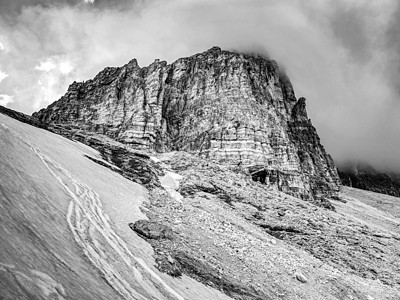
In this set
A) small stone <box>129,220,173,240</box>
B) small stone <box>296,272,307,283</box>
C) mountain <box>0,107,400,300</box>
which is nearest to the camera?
mountain <box>0,107,400,300</box>

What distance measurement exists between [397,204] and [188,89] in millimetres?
125151

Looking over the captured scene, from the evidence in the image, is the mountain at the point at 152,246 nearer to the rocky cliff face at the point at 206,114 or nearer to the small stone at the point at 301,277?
the small stone at the point at 301,277

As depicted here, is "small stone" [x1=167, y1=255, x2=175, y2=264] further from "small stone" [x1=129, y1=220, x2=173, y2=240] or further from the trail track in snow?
"small stone" [x1=129, y1=220, x2=173, y2=240]

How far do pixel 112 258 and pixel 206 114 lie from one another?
4436 inches

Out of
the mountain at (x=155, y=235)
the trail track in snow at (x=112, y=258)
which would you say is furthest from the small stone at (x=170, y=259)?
the trail track in snow at (x=112, y=258)

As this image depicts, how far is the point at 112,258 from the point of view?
1171cm

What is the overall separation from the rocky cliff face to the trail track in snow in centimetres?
8600

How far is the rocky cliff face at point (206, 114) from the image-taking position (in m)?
106

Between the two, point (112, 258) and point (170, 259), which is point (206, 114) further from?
point (112, 258)

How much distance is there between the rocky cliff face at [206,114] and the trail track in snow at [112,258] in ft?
282

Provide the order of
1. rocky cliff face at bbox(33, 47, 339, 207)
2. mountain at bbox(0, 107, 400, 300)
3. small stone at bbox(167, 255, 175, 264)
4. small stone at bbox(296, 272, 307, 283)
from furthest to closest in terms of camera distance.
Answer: rocky cliff face at bbox(33, 47, 339, 207)
small stone at bbox(296, 272, 307, 283)
small stone at bbox(167, 255, 175, 264)
mountain at bbox(0, 107, 400, 300)

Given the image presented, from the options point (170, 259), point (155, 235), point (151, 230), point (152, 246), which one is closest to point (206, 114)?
point (151, 230)

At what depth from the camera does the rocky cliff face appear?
106 meters

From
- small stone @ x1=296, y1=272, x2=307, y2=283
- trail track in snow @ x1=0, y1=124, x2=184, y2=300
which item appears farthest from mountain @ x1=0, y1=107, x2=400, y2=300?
small stone @ x1=296, y1=272, x2=307, y2=283
